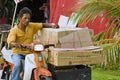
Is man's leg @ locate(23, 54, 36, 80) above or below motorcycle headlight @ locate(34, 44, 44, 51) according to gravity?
below

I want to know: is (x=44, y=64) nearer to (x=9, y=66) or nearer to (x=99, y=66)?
(x=9, y=66)

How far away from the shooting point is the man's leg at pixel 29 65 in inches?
217

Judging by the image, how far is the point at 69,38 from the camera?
548cm

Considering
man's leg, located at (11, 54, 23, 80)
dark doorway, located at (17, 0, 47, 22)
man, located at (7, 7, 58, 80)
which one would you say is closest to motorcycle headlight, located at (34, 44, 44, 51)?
man, located at (7, 7, 58, 80)

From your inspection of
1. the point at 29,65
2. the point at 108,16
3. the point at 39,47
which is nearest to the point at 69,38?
the point at 39,47

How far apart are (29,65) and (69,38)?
712mm

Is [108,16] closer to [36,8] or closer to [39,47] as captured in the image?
[39,47]

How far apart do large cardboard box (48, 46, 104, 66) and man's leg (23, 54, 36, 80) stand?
0.82 feet

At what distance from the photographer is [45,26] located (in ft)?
20.2

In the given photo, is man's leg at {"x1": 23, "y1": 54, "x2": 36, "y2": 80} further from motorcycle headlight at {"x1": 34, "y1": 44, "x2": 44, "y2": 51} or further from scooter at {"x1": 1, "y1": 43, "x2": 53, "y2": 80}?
motorcycle headlight at {"x1": 34, "y1": 44, "x2": 44, "y2": 51}

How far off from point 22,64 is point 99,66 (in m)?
2.97

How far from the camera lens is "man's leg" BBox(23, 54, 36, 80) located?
5.51 metres

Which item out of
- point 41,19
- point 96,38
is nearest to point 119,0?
point 96,38

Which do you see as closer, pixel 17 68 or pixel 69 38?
pixel 69 38
